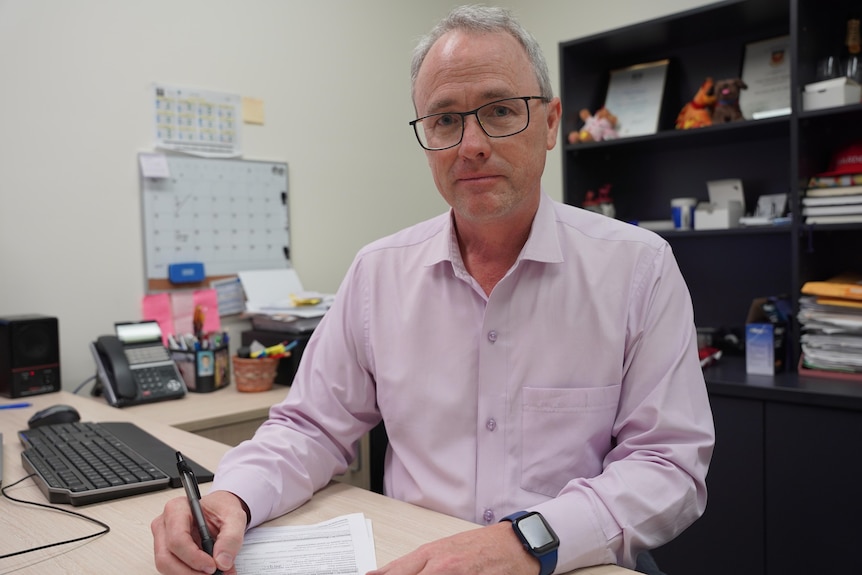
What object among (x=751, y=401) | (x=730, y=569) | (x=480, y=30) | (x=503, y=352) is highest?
(x=480, y=30)

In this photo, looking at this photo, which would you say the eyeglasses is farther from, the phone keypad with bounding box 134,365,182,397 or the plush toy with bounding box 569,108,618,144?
the plush toy with bounding box 569,108,618,144

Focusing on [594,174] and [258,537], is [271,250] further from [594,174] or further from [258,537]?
[258,537]

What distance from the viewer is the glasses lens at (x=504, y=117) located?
1125mm

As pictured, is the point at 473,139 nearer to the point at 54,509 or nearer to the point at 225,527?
the point at 225,527

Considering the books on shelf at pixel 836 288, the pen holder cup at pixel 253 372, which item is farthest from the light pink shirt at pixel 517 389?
the books on shelf at pixel 836 288

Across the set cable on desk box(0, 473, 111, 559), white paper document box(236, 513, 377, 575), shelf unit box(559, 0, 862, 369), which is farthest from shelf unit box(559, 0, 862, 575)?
cable on desk box(0, 473, 111, 559)

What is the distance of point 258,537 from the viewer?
0.94 m

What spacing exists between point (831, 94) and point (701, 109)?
445 mm

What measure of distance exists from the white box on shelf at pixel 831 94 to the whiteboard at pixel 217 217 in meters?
1.79

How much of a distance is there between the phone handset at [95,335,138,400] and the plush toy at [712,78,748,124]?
2033 mm

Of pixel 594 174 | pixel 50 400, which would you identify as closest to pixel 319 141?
pixel 594 174

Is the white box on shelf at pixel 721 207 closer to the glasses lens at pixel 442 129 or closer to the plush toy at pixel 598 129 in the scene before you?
the plush toy at pixel 598 129

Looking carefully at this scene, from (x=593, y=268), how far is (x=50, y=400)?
153 centimetres

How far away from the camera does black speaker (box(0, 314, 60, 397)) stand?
6.13 ft
